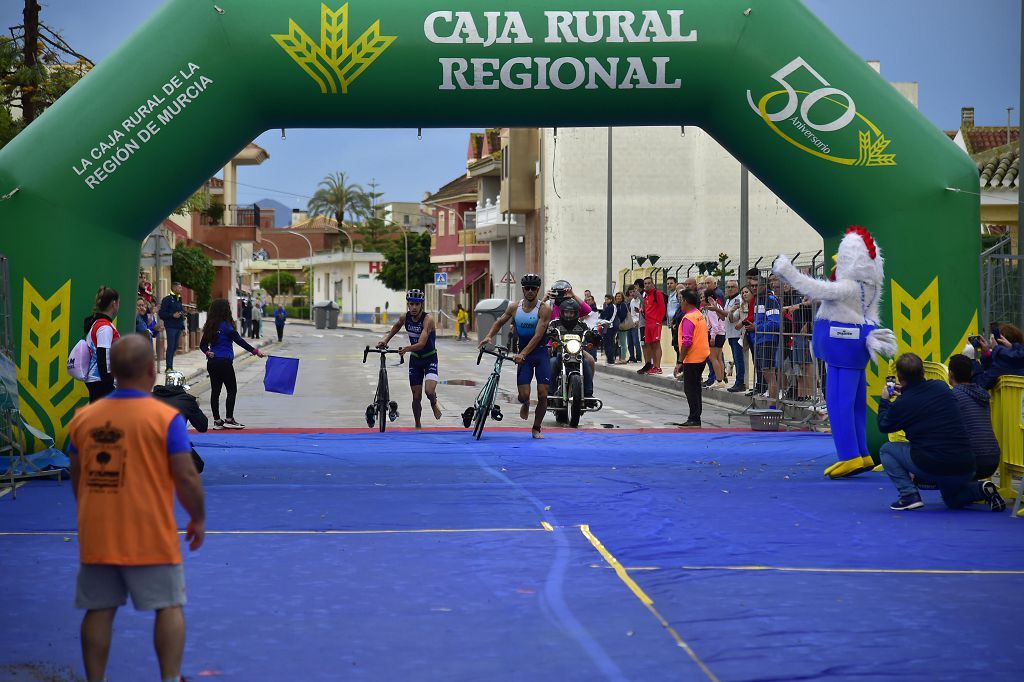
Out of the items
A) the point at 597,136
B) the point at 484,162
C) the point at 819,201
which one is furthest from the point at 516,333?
the point at 484,162

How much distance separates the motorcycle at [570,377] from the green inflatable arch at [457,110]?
4143 millimetres

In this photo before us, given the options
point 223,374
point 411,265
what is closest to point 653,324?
point 223,374

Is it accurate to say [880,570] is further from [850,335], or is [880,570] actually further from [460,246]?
[460,246]

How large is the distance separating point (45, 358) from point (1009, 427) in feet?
26.1

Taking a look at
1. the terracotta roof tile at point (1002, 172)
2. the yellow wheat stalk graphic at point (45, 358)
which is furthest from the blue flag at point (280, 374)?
the terracotta roof tile at point (1002, 172)

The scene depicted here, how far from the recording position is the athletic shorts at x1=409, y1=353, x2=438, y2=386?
15.8 meters

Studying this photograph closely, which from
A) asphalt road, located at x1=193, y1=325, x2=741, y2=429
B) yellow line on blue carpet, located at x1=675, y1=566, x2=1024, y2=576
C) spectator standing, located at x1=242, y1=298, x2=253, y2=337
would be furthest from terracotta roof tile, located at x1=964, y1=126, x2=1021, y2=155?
yellow line on blue carpet, located at x1=675, y1=566, x2=1024, y2=576

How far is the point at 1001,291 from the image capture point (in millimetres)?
14727

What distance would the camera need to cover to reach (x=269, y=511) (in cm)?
966

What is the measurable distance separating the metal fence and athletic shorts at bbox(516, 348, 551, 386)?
470 centimetres

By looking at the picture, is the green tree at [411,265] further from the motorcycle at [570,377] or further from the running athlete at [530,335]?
the running athlete at [530,335]

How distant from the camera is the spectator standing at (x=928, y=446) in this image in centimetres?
932

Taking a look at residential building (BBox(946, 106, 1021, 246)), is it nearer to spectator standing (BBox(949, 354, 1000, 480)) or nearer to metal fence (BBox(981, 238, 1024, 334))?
metal fence (BBox(981, 238, 1024, 334))

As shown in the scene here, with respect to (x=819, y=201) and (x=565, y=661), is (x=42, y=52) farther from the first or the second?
(x=565, y=661)
